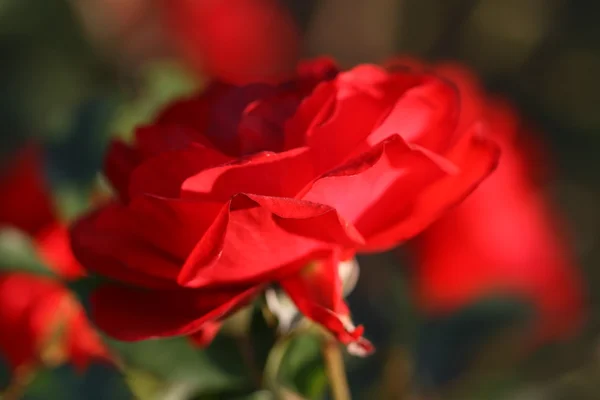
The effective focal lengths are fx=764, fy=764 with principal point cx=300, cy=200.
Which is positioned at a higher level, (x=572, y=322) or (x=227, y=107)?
(x=227, y=107)

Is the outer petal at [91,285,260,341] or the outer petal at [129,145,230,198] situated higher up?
the outer petal at [129,145,230,198]

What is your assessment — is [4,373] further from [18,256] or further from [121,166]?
[121,166]

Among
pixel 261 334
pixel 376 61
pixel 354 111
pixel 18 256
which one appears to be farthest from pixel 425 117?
pixel 376 61

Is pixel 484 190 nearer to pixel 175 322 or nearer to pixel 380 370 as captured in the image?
pixel 380 370

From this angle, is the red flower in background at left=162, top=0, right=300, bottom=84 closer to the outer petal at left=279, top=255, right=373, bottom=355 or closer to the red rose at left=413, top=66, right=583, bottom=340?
the red rose at left=413, top=66, right=583, bottom=340

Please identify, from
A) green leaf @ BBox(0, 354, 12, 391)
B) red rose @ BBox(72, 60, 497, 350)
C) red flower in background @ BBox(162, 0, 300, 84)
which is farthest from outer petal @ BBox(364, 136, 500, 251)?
red flower in background @ BBox(162, 0, 300, 84)

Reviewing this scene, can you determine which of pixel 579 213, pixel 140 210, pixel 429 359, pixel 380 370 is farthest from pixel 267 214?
pixel 579 213

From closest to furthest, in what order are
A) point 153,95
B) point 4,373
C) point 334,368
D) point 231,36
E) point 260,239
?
point 260,239 → point 334,368 → point 4,373 → point 153,95 → point 231,36
